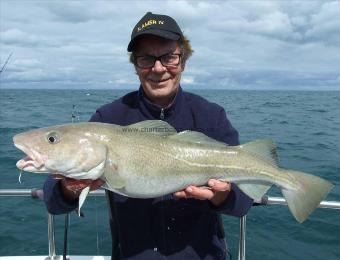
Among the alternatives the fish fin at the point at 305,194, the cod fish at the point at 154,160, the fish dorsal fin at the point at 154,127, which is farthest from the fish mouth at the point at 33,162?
the fish fin at the point at 305,194

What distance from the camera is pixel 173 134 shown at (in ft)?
12.2

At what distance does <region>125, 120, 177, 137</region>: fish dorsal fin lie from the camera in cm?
363

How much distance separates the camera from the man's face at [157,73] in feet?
12.5

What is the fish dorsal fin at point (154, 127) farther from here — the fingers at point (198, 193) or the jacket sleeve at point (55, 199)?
the jacket sleeve at point (55, 199)

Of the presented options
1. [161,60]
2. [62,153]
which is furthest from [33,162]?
[161,60]

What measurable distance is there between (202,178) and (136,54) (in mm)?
1372

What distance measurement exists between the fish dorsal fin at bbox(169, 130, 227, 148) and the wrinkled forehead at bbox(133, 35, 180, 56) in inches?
32.2

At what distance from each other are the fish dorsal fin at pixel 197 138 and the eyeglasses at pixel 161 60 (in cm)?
68

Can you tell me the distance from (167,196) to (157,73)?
1182 mm

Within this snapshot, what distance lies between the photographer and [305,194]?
372 cm

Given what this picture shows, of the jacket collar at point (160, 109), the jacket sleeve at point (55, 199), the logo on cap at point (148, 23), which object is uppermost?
the logo on cap at point (148, 23)

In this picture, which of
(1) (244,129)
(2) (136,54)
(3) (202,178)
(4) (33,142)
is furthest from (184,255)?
(1) (244,129)

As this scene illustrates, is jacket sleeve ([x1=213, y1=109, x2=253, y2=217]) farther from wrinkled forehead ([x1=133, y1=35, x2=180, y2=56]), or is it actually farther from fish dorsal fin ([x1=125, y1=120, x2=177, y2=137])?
wrinkled forehead ([x1=133, y1=35, x2=180, y2=56])

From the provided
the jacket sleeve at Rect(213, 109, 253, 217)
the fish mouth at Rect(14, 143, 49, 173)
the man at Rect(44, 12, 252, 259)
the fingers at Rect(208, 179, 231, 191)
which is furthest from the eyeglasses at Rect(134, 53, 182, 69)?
the fish mouth at Rect(14, 143, 49, 173)
